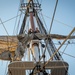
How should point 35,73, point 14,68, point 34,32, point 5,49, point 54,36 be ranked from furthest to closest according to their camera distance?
point 54,36 → point 34,32 → point 5,49 → point 14,68 → point 35,73

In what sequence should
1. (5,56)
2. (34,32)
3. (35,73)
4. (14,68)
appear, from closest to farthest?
(35,73), (14,68), (5,56), (34,32)

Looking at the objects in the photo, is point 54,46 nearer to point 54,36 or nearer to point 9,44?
point 54,36

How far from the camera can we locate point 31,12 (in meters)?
10.4

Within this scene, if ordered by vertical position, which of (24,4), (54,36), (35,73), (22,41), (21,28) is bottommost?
(35,73)

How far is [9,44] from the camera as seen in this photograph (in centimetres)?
805

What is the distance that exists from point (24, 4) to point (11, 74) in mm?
9114

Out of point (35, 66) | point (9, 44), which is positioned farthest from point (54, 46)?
point (35, 66)

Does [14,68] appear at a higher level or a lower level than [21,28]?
lower

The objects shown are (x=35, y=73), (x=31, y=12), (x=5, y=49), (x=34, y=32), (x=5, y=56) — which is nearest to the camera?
(x=35, y=73)

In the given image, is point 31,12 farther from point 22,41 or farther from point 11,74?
point 11,74

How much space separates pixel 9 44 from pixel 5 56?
110cm

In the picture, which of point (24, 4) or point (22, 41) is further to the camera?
point (24, 4)

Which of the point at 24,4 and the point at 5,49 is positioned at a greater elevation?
the point at 24,4

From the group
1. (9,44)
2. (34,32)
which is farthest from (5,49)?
(34,32)
